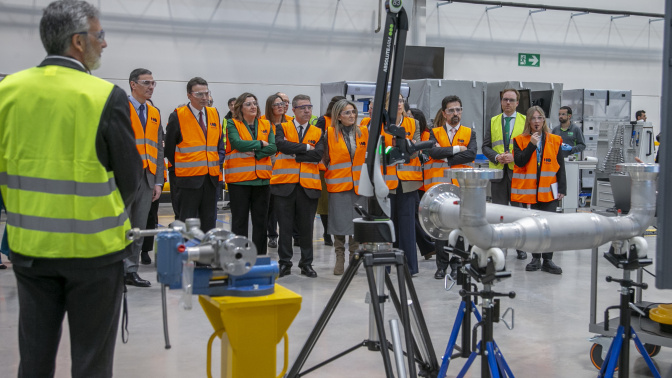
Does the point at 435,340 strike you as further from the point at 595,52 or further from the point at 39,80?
the point at 595,52

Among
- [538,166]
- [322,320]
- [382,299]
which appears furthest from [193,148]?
[382,299]

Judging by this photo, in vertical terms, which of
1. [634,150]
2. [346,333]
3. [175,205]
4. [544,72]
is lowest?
[346,333]

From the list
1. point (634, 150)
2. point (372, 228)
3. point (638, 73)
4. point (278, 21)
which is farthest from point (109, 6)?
point (638, 73)

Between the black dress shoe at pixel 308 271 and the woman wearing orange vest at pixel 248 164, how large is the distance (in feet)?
1.67

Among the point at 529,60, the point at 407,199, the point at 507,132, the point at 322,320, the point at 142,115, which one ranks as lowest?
the point at 322,320

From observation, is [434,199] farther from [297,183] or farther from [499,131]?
[499,131]

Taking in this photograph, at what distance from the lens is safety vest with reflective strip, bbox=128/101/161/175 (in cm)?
550

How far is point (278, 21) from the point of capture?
41.3 ft

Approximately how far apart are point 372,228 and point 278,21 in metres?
10.3

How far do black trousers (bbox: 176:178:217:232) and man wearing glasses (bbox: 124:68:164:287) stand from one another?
1.14ft

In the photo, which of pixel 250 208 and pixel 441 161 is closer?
pixel 441 161

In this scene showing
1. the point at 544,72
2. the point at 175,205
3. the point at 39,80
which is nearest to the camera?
the point at 39,80

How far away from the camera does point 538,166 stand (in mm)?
6391

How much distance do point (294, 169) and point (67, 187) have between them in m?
3.85
